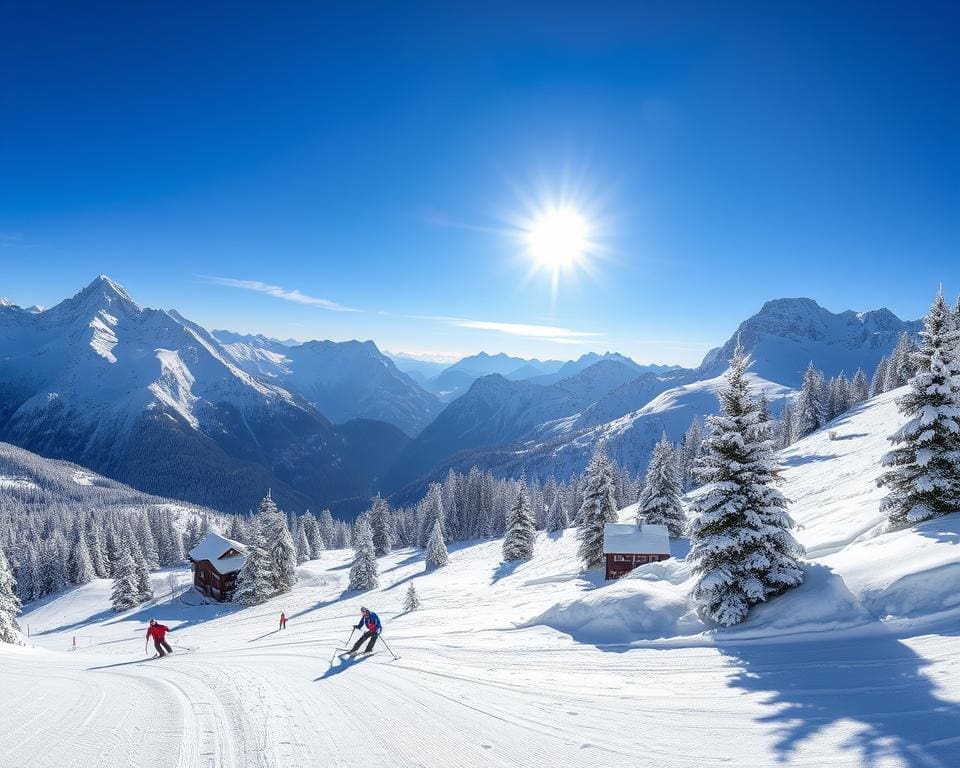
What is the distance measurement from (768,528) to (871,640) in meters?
3.69

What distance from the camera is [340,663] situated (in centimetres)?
1144

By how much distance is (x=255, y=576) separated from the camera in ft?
171

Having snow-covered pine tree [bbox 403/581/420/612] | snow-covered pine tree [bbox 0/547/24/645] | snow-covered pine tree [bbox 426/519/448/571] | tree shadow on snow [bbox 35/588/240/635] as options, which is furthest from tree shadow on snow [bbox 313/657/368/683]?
snow-covered pine tree [bbox 426/519/448/571]

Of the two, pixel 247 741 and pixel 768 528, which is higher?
pixel 768 528

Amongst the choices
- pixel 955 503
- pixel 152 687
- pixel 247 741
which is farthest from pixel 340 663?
pixel 955 503

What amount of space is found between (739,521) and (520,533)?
4417 centimetres

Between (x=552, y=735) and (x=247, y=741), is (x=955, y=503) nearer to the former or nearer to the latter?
(x=552, y=735)

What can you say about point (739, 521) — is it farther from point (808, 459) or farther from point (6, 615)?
point (808, 459)

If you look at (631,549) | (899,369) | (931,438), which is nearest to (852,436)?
(899,369)

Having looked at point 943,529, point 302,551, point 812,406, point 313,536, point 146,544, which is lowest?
point 302,551

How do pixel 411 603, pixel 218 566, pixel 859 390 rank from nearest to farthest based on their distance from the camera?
1. pixel 411 603
2. pixel 218 566
3. pixel 859 390

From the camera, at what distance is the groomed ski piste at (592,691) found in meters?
6.12

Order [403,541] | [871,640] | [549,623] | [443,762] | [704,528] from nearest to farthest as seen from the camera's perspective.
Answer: [443,762]
[871,640]
[704,528]
[549,623]
[403,541]

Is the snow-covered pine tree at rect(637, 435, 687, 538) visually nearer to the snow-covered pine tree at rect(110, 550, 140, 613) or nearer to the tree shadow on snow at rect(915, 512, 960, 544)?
the tree shadow on snow at rect(915, 512, 960, 544)
